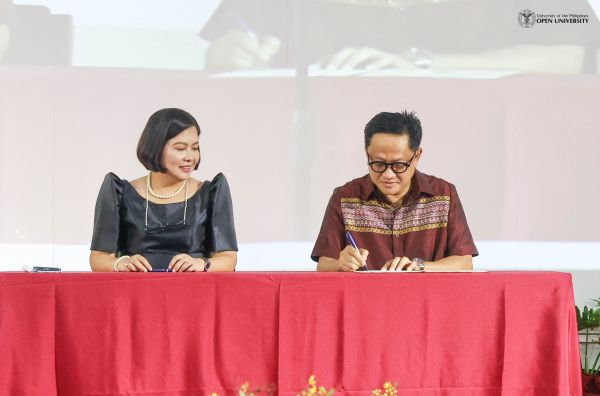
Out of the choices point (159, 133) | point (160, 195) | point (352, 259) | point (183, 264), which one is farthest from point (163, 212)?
point (352, 259)

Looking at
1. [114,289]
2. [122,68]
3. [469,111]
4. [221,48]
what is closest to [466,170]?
[469,111]

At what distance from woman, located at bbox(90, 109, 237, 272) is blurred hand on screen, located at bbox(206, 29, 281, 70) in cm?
195

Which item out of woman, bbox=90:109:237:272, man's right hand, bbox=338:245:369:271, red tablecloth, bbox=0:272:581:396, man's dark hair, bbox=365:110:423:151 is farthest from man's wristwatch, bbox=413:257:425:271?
woman, bbox=90:109:237:272

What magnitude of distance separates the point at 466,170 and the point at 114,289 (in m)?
3.28

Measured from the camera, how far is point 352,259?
3.59 m

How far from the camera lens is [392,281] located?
3240 mm

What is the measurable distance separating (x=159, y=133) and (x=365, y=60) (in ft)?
7.50

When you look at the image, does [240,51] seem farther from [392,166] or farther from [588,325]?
[588,325]

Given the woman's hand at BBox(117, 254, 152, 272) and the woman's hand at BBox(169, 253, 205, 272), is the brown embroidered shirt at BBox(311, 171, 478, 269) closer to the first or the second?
the woman's hand at BBox(169, 253, 205, 272)

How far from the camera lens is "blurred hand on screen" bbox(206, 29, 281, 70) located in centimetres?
587

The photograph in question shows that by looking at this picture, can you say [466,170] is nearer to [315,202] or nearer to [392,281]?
[315,202]

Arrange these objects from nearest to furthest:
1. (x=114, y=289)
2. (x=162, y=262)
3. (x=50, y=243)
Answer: (x=114, y=289) → (x=162, y=262) → (x=50, y=243)

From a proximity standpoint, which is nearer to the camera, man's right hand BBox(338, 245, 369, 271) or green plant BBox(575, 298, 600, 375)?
man's right hand BBox(338, 245, 369, 271)

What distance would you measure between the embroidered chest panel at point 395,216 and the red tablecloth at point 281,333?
812 millimetres
